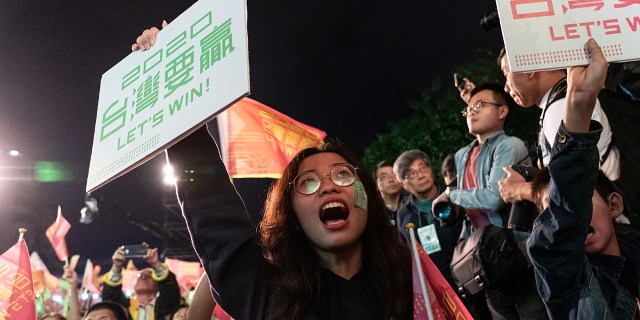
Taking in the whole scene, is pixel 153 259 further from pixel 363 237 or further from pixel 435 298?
pixel 435 298

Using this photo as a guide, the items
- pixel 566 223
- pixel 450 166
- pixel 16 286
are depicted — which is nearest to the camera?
pixel 566 223

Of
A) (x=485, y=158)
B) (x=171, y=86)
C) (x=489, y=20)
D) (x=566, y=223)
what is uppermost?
(x=489, y=20)

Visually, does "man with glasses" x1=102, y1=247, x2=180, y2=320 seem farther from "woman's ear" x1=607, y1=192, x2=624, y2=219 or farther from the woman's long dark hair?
"woman's ear" x1=607, y1=192, x2=624, y2=219

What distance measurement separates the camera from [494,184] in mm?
3859

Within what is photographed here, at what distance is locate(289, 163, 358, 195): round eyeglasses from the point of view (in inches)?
95.0

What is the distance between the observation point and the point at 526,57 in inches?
81.8

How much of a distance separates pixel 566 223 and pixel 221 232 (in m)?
1.22

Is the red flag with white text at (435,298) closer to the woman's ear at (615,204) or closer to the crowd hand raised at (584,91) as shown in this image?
the crowd hand raised at (584,91)

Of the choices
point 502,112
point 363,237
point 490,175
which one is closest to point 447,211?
point 490,175

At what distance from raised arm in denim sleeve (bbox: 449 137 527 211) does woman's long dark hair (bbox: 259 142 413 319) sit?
1.43 m

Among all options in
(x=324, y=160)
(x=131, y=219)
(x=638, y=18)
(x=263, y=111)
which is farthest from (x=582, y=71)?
(x=131, y=219)

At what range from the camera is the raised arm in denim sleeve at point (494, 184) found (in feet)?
12.4

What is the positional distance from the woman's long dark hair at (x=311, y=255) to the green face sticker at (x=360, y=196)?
0.14 m

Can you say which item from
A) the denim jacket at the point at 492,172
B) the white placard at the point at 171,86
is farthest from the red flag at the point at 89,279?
the white placard at the point at 171,86
